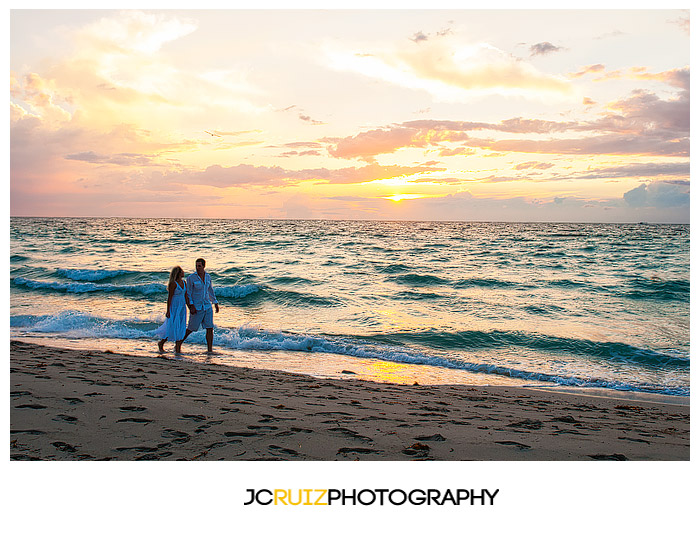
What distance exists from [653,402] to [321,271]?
19373 mm

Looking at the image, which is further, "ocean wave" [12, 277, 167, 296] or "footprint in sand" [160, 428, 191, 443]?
"ocean wave" [12, 277, 167, 296]

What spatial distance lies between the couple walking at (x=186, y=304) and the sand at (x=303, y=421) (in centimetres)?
219

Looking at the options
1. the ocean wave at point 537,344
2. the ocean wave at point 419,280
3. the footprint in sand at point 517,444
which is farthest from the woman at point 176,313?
the ocean wave at point 419,280

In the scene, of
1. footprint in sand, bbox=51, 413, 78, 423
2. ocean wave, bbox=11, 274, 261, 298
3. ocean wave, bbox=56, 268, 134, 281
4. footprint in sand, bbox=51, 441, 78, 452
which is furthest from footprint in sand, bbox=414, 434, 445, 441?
ocean wave, bbox=56, 268, 134, 281

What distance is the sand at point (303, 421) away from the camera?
13.7ft

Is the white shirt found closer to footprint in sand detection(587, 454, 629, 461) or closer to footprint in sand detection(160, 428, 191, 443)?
footprint in sand detection(160, 428, 191, 443)

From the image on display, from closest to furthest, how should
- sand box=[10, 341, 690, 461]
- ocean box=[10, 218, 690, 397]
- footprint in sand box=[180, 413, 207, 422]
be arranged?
1. sand box=[10, 341, 690, 461]
2. footprint in sand box=[180, 413, 207, 422]
3. ocean box=[10, 218, 690, 397]

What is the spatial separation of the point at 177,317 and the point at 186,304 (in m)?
0.38

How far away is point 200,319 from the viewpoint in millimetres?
10273

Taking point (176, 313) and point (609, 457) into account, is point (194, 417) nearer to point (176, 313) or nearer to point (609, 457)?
point (609, 457)

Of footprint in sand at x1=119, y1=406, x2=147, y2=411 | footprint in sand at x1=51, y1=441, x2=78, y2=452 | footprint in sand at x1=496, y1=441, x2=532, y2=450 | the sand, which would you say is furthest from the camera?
footprint in sand at x1=119, y1=406, x2=147, y2=411

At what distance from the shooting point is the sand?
418 centimetres

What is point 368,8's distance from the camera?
16.7ft
